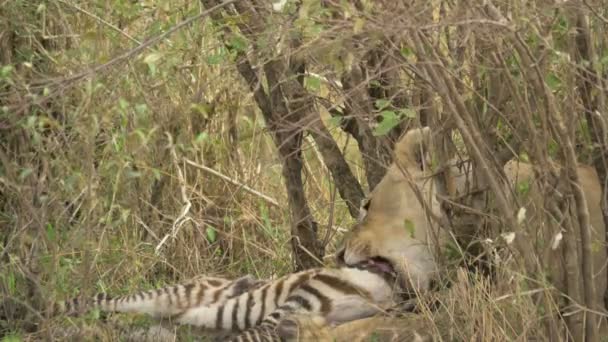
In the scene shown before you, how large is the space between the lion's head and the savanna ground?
0.61 feet

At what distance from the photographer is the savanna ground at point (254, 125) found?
14.9ft

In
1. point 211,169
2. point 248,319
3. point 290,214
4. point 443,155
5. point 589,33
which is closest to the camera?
point 589,33

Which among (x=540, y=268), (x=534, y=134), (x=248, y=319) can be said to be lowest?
(x=248, y=319)

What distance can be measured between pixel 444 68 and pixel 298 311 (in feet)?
5.44

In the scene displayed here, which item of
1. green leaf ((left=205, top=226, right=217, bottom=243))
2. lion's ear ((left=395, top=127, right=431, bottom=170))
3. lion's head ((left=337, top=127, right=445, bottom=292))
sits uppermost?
lion's ear ((left=395, top=127, right=431, bottom=170))

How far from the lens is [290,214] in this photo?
678cm

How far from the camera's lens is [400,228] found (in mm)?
5855

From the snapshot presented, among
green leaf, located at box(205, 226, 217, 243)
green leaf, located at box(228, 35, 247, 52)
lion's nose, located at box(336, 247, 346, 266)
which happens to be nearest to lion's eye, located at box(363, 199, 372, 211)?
lion's nose, located at box(336, 247, 346, 266)

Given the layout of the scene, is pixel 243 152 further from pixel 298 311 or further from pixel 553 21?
pixel 553 21

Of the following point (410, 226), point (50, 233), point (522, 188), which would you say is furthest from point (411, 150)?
point (50, 233)

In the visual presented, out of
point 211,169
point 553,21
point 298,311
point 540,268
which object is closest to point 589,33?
point 553,21

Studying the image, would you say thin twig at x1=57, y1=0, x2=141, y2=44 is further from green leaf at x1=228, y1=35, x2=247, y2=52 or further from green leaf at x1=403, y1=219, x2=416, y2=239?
green leaf at x1=403, y1=219, x2=416, y2=239

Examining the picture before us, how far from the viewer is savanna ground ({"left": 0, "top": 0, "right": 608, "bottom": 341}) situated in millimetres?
4539

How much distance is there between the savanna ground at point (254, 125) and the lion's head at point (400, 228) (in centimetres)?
19
